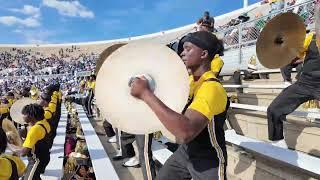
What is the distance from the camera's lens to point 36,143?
437cm

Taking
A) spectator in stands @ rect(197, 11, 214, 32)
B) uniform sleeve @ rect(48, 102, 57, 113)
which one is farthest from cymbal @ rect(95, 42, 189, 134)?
uniform sleeve @ rect(48, 102, 57, 113)

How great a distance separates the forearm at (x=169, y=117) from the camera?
1790mm

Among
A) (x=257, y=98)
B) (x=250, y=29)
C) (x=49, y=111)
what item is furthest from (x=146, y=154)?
(x=250, y=29)

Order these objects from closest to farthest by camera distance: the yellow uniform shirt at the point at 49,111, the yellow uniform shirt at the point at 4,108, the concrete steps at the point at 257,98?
the concrete steps at the point at 257,98 → the yellow uniform shirt at the point at 49,111 → the yellow uniform shirt at the point at 4,108

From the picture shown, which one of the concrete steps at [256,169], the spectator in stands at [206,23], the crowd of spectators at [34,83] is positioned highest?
the spectator in stands at [206,23]

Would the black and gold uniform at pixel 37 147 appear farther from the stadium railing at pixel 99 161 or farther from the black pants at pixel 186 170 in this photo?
the black pants at pixel 186 170

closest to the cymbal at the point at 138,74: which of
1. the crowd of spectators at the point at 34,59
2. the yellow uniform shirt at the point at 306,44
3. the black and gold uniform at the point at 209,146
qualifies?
the black and gold uniform at the point at 209,146

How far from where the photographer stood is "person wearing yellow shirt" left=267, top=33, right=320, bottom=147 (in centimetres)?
370

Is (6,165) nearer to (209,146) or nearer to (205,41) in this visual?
(209,146)

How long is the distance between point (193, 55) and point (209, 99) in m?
0.38

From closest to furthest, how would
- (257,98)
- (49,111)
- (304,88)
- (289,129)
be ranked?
(304,88)
(289,129)
(257,98)
(49,111)

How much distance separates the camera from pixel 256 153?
11.7 ft

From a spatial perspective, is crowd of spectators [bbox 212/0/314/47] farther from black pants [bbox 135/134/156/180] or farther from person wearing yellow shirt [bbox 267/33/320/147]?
black pants [bbox 135/134/156/180]

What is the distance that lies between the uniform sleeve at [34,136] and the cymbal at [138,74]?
256 cm
